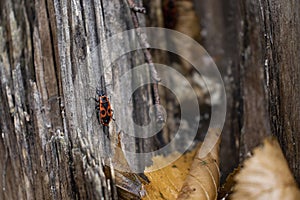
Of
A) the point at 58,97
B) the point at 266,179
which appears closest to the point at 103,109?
the point at 58,97

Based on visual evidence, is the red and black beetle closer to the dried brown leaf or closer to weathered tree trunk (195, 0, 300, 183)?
the dried brown leaf

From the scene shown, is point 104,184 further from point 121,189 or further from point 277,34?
point 277,34

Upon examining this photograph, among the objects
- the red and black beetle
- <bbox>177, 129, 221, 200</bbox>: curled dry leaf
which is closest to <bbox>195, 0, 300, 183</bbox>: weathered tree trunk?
<bbox>177, 129, 221, 200</bbox>: curled dry leaf

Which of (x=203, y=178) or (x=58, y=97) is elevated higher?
(x=58, y=97)

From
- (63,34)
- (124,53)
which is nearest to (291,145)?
(124,53)

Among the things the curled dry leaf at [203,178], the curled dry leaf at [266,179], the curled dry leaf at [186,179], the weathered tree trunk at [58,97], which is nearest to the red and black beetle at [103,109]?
the weathered tree trunk at [58,97]

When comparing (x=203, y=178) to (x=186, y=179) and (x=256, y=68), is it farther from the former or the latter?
(x=256, y=68)

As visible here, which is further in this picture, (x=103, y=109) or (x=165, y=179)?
(x=165, y=179)
